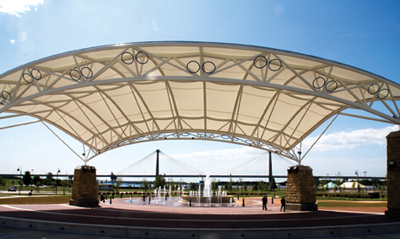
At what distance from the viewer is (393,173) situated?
15469mm

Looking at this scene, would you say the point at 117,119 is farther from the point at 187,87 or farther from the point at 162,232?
the point at 162,232

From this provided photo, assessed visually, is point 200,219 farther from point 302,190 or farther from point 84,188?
point 84,188

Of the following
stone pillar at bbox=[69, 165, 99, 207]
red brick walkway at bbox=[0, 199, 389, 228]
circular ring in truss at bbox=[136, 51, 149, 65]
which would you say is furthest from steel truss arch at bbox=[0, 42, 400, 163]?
red brick walkway at bbox=[0, 199, 389, 228]

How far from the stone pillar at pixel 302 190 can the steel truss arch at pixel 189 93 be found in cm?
354

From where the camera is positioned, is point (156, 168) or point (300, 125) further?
point (156, 168)

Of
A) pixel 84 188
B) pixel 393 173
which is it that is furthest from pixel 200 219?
pixel 84 188

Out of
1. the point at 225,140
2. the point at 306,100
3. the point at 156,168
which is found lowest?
the point at 156,168

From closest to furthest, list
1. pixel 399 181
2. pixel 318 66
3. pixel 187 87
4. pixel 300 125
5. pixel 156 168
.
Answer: pixel 399 181 → pixel 318 66 → pixel 187 87 → pixel 300 125 → pixel 156 168

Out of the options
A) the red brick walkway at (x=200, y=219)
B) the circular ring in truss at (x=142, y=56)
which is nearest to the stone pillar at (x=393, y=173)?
the red brick walkway at (x=200, y=219)

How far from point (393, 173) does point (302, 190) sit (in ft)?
27.5

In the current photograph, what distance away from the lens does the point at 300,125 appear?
25609mm

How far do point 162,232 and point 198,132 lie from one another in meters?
19.1

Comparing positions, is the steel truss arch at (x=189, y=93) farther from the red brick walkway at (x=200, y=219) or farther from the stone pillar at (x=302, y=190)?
the red brick walkway at (x=200, y=219)

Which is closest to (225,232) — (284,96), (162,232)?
(162,232)
